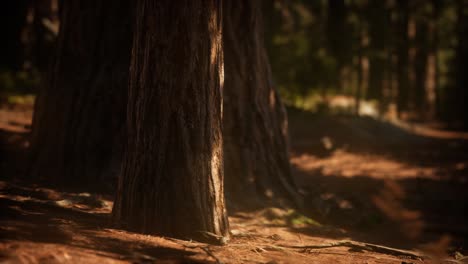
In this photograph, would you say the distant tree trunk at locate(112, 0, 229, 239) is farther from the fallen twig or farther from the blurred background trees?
the blurred background trees

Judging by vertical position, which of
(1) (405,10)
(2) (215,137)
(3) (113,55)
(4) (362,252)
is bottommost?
(4) (362,252)

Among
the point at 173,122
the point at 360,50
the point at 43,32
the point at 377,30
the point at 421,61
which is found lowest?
the point at 173,122

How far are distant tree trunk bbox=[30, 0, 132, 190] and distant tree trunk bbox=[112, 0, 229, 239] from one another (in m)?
2.30

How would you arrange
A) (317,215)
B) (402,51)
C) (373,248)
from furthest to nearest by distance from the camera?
(402,51)
(317,215)
(373,248)

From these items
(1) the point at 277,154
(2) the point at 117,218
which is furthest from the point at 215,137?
(1) the point at 277,154

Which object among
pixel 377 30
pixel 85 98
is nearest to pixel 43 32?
pixel 85 98

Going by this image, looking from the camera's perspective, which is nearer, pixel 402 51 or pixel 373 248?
pixel 373 248

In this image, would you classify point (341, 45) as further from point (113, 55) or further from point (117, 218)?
point (117, 218)

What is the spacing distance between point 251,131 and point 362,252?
8.31 feet

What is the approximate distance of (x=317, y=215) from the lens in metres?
7.80

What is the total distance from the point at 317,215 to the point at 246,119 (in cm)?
181

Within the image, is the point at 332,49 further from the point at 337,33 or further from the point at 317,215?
the point at 317,215

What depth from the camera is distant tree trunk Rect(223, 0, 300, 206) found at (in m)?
7.45

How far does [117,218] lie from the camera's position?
5262 mm
